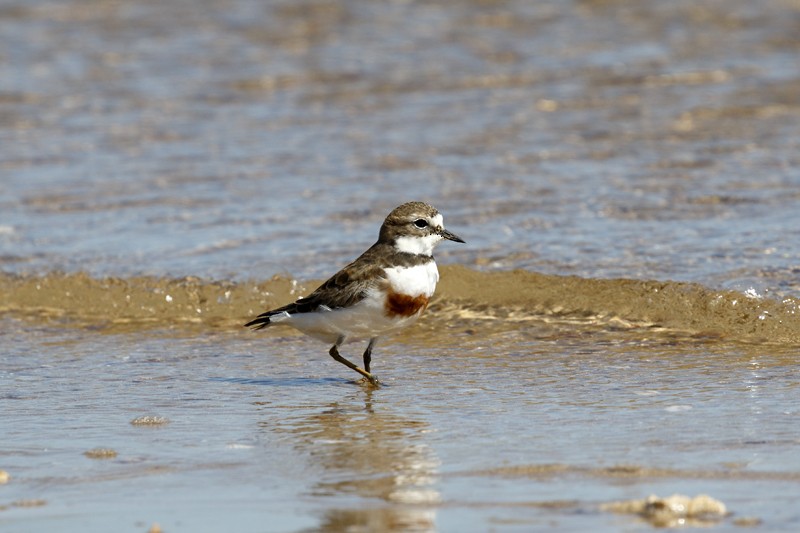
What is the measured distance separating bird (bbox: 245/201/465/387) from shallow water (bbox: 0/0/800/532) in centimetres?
29

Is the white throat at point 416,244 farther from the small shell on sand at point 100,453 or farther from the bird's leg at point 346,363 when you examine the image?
the small shell on sand at point 100,453

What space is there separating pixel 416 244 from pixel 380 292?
412 mm

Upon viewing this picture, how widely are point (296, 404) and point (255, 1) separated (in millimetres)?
13379

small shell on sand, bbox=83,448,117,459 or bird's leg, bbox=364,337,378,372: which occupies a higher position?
bird's leg, bbox=364,337,378,372

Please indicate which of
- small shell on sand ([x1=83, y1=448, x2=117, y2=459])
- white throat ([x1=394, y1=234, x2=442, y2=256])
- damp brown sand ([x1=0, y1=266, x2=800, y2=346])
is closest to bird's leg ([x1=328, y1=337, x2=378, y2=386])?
white throat ([x1=394, y1=234, x2=442, y2=256])

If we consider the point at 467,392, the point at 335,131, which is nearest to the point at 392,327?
the point at 467,392

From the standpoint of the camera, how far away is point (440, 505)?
4.50 m

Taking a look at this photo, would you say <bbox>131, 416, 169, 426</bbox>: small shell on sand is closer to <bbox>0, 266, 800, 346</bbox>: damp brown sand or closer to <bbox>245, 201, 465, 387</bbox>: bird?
<bbox>245, 201, 465, 387</bbox>: bird

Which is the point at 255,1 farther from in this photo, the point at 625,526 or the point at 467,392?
the point at 625,526

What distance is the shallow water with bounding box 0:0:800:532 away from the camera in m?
→ 4.89

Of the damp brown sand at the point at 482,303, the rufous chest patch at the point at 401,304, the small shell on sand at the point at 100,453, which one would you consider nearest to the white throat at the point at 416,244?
the rufous chest patch at the point at 401,304

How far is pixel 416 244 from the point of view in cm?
686

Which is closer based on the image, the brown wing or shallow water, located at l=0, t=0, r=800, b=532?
shallow water, located at l=0, t=0, r=800, b=532

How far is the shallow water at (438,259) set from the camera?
193 inches
